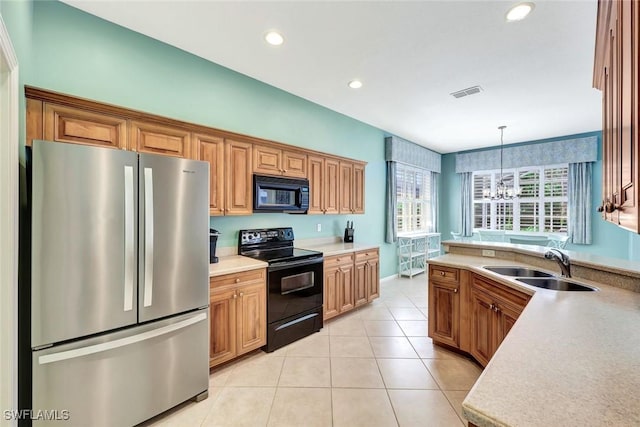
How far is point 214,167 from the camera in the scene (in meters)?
2.50

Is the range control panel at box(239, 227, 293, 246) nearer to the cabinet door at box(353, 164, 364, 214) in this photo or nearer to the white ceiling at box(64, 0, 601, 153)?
the cabinet door at box(353, 164, 364, 214)

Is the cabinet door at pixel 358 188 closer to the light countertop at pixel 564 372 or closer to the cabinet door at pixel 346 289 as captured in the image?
the cabinet door at pixel 346 289

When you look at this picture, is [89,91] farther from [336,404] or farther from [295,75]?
[336,404]

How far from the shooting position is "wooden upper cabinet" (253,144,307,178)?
2.85m

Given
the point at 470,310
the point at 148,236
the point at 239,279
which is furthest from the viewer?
the point at 470,310

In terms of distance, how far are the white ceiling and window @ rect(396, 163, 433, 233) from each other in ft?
6.98

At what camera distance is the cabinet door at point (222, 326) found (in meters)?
2.25

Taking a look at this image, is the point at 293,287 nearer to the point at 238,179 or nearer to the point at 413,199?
the point at 238,179

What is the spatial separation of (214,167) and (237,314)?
1.36m

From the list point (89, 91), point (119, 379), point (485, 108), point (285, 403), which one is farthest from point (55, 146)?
point (485, 108)

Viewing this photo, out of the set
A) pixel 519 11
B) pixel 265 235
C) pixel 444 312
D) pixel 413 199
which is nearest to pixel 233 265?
pixel 265 235

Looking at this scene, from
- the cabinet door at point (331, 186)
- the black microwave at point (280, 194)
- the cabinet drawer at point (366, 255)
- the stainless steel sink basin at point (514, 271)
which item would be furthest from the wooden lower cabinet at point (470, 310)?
the black microwave at point (280, 194)

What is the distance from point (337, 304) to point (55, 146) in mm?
2996

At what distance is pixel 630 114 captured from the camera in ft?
2.57
